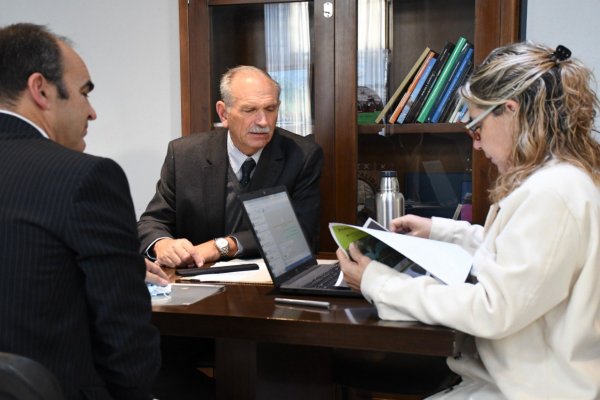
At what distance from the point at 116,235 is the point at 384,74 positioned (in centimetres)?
166

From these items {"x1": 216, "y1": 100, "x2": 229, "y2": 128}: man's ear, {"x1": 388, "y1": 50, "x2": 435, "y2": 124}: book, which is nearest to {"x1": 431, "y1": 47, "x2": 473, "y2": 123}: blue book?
{"x1": 388, "y1": 50, "x2": 435, "y2": 124}: book

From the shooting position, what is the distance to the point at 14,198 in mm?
1003

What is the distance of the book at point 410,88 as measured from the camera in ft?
8.15

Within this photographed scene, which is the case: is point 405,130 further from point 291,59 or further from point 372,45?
point 291,59

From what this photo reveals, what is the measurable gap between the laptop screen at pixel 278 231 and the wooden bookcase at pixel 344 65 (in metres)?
0.79

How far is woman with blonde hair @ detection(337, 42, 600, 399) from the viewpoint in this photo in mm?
1157

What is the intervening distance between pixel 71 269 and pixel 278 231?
0.69 m

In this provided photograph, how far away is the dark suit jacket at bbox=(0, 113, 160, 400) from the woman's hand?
34.8 inches

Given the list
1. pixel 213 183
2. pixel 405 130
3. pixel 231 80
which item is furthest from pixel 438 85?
pixel 213 183

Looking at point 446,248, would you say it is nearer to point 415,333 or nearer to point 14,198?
point 415,333

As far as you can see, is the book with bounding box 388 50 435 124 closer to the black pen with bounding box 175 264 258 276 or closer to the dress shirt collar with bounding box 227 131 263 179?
the dress shirt collar with bounding box 227 131 263 179

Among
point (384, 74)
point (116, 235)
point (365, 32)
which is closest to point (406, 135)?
point (384, 74)

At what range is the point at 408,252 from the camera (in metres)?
1.28

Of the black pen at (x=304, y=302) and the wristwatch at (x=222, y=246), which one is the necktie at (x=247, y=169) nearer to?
the wristwatch at (x=222, y=246)
